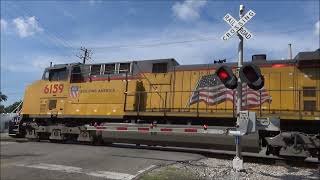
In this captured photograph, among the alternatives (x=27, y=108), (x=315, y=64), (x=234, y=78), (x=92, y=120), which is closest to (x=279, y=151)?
(x=315, y=64)

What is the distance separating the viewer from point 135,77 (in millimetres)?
17016

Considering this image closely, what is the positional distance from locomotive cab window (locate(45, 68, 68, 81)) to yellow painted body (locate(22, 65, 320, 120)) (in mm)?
231

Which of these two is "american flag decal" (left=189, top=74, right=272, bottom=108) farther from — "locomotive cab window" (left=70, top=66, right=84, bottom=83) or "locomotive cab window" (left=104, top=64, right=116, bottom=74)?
"locomotive cab window" (left=70, top=66, right=84, bottom=83)

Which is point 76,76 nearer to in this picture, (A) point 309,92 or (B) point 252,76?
(A) point 309,92

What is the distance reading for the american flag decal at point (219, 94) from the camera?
46.5 feet

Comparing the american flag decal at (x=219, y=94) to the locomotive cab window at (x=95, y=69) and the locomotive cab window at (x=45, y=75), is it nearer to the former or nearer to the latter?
the locomotive cab window at (x=95, y=69)

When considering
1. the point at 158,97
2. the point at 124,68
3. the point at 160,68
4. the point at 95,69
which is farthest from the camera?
the point at 95,69

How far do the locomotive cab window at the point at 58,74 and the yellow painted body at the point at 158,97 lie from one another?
0.76 ft

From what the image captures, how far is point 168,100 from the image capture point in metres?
16.1

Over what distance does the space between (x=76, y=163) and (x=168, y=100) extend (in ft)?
19.2

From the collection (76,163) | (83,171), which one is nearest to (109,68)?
(76,163)

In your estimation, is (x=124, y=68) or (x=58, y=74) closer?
(x=124, y=68)

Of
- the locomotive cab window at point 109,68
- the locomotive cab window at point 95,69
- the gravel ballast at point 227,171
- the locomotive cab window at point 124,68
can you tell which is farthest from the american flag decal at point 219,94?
the locomotive cab window at point 95,69

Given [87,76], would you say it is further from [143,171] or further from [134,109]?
[143,171]
